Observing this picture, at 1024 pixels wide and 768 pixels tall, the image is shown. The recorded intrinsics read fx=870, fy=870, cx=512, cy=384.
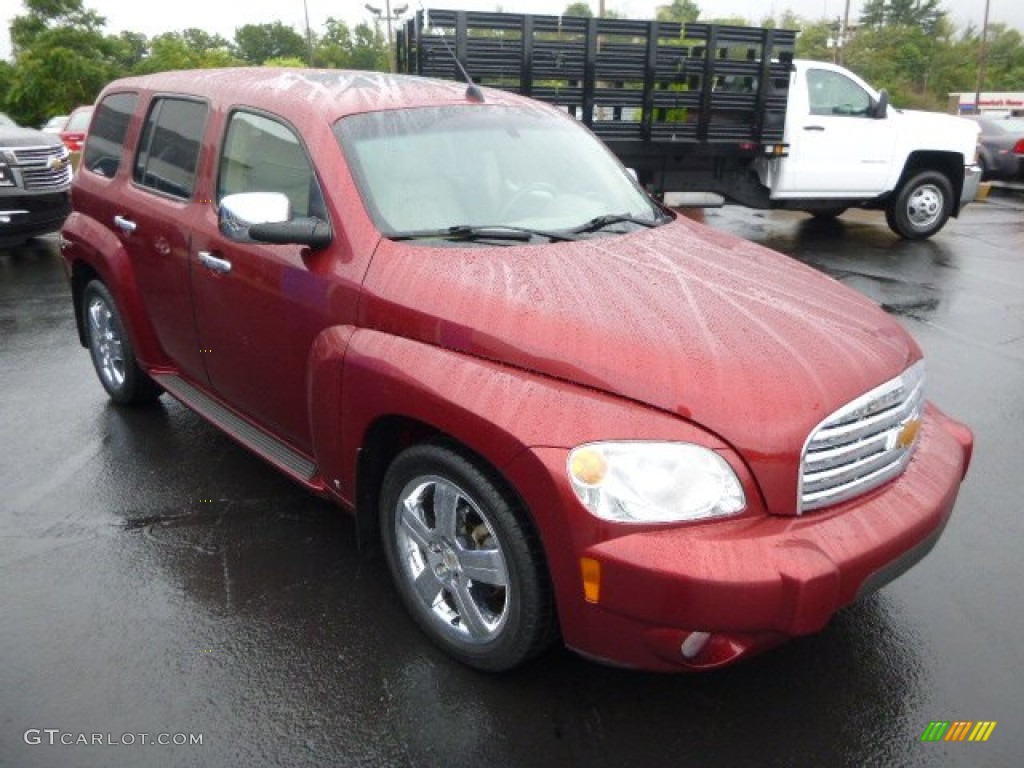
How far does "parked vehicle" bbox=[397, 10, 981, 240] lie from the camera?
31.9 ft

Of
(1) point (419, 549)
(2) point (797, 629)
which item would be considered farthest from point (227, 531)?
(2) point (797, 629)

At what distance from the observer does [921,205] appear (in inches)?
436

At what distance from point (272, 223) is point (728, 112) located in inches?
342

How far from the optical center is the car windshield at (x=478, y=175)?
316cm

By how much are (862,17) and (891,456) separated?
382 feet

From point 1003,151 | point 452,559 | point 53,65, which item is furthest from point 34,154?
point 53,65

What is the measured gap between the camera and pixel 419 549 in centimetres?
291

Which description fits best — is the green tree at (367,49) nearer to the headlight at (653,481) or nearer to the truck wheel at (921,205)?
the truck wheel at (921,205)

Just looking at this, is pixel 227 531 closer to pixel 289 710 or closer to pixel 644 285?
pixel 289 710

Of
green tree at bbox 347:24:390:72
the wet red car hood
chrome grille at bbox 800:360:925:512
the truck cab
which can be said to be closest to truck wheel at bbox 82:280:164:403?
the wet red car hood

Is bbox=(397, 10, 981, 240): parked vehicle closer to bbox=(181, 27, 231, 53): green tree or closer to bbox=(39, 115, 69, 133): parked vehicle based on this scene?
bbox=(39, 115, 69, 133): parked vehicle

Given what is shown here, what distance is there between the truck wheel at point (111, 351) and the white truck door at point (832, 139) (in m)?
8.36

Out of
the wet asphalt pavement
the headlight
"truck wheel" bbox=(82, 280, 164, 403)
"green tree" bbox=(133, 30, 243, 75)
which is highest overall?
"green tree" bbox=(133, 30, 243, 75)

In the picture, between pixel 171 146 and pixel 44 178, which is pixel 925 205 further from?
pixel 44 178
